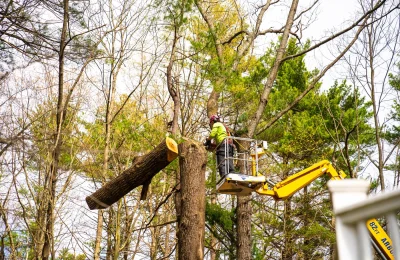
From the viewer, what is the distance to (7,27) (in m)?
6.67

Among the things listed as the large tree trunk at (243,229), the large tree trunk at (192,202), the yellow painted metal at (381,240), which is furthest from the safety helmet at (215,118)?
the yellow painted metal at (381,240)

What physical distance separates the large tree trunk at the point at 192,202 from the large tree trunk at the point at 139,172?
0.96ft

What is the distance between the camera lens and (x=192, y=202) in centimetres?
731

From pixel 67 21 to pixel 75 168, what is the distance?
5.50 meters

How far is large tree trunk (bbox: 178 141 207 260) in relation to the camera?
23.3ft

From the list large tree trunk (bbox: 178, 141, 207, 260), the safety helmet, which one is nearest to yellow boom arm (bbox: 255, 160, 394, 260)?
large tree trunk (bbox: 178, 141, 207, 260)

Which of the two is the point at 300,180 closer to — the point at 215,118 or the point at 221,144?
the point at 221,144

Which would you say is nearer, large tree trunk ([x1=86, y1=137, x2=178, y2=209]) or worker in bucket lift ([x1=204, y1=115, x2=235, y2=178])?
large tree trunk ([x1=86, y1=137, x2=178, y2=209])

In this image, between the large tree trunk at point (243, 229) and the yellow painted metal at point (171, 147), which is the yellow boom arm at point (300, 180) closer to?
the yellow painted metal at point (171, 147)

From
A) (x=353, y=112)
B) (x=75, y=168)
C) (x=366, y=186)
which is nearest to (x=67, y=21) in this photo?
(x=75, y=168)

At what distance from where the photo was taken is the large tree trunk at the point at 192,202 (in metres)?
7.10

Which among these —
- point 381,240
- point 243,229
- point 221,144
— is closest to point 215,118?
point 221,144

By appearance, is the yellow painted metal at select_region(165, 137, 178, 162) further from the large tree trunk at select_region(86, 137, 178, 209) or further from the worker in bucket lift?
the worker in bucket lift

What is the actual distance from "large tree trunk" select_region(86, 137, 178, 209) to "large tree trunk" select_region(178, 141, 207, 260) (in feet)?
0.96
